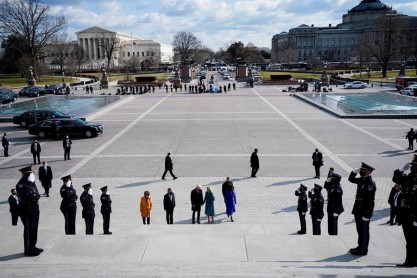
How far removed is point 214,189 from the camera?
13750mm

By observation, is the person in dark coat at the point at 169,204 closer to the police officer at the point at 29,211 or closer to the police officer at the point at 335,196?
the police officer at the point at 29,211

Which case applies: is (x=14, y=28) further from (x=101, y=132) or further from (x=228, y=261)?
(x=228, y=261)

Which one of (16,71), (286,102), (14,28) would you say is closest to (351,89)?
(286,102)

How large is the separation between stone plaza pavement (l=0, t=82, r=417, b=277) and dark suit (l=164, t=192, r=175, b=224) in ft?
1.25

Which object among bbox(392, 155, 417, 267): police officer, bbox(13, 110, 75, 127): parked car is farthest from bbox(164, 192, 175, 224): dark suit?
bbox(13, 110, 75, 127): parked car

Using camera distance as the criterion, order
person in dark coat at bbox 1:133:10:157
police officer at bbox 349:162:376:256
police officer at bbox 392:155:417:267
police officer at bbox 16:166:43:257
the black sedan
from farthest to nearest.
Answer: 1. the black sedan
2. person in dark coat at bbox 1:133:10:157
3. police officer at bbox 16:166:43:257
4. police officer at bbox 349:162:376:256
5. police officer at bbox 392:155:417:267

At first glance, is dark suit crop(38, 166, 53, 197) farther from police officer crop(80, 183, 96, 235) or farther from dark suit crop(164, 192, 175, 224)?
dark suit crop(164, 192, 175, 224)

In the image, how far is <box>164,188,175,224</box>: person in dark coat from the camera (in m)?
10.6

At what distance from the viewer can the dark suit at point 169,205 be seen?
10562 millimetres

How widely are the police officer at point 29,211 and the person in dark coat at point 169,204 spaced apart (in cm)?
401

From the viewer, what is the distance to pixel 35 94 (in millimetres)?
50562

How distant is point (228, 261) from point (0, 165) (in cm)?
1447

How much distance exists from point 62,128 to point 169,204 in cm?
1482

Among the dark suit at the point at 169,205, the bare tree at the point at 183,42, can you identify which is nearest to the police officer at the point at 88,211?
the dark suit at the point at 169,205
